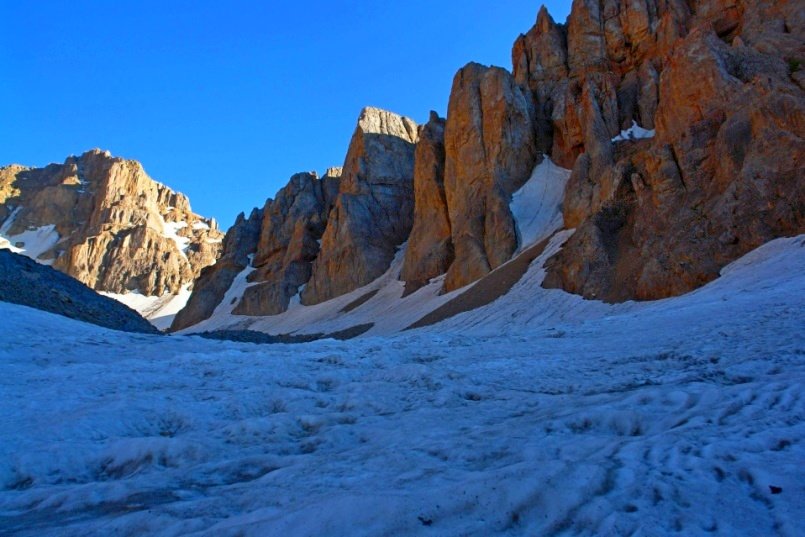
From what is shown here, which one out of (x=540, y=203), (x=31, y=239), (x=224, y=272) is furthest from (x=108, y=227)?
(x=540, y=203)

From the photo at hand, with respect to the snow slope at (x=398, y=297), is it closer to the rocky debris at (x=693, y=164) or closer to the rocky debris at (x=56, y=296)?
the rocky debris at (x=693, y=164)

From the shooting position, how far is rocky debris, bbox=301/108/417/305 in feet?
220

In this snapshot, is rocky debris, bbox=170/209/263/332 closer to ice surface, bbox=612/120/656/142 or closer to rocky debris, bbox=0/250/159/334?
rocky debris, bbox=0/250/159/334

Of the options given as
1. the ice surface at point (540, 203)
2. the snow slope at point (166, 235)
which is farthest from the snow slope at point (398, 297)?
the snow slope at point (166, 235)

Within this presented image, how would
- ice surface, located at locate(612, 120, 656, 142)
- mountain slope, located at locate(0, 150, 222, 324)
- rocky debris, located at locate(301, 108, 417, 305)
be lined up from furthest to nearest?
mountain slope, located at locate(0, 150, 222, 324) → rocky debris, located at locate(301, 108, 417, 305) → ice surface, located at locate(612, 120, 656, 142)

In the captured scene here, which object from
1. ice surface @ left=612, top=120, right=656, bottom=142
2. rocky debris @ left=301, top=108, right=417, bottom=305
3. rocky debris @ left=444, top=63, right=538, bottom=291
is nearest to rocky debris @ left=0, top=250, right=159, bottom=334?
rocky debris @ left=444, top=63, right=538, bottom=291

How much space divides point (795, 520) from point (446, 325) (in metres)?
31.4

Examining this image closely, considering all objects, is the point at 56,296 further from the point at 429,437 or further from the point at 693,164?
the point at 693,164

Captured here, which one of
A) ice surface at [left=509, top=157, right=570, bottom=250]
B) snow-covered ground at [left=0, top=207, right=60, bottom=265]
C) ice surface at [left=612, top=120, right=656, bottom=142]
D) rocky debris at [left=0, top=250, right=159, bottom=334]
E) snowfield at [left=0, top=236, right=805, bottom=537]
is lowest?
snowfield at [left=0, top=236, right=805, bottom=537]

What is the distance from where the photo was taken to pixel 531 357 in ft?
40.0

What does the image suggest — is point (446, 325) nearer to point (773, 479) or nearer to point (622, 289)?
point (622, 289)

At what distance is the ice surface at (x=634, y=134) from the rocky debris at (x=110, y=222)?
100.0 meters

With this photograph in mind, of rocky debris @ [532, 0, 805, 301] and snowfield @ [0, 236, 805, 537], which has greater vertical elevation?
rocky debris @ [532, 0, 805, 301]

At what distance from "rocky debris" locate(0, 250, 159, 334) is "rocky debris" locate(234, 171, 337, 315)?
45806 millimetres
